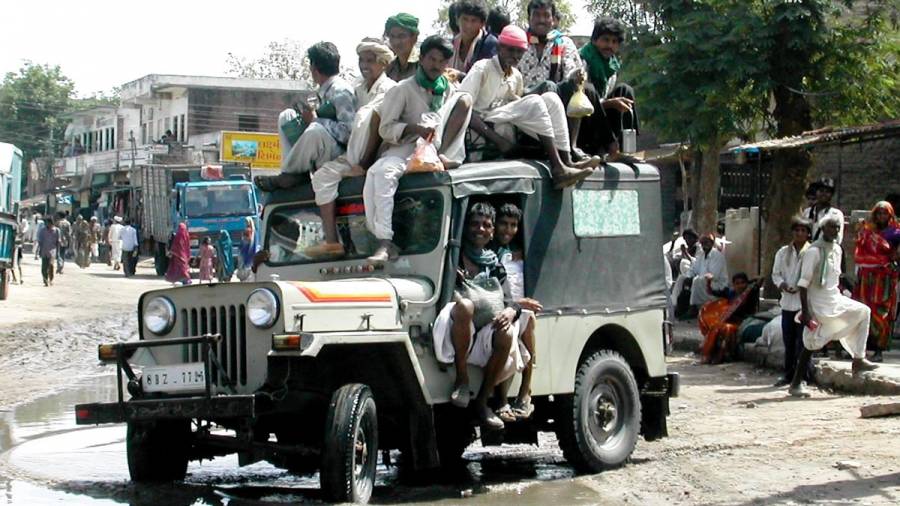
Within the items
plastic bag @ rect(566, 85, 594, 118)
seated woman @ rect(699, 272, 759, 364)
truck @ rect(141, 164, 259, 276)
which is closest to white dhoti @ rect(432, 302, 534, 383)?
plastic bag @ rect(566, 85, 594, 118)

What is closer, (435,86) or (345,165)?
(435,86)

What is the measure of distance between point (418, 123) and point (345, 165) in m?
0.57

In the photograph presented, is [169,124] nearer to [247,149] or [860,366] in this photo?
[247,149]

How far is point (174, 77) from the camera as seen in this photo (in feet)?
217

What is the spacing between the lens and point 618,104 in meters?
9.62

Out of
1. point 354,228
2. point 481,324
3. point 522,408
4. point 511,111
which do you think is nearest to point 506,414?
point 522,408

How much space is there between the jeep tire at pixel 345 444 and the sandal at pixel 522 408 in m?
1.15

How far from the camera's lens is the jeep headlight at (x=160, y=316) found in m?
7.61

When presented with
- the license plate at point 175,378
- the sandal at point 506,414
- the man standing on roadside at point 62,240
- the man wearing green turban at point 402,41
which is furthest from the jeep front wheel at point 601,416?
the man standing on roadside at point 62,240

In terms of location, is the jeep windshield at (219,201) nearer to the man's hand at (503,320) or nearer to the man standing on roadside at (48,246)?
the man standing on roadside at (48,246)

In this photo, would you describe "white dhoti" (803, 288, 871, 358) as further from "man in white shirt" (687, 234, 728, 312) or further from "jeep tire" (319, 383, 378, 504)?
"jeep tire" (319, 383, 378, 504)

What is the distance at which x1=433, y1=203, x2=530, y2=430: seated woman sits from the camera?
25.7ft

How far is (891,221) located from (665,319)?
208 inches

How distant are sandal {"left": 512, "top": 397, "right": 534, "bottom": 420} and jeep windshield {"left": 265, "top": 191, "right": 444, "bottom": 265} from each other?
3.62 ft
